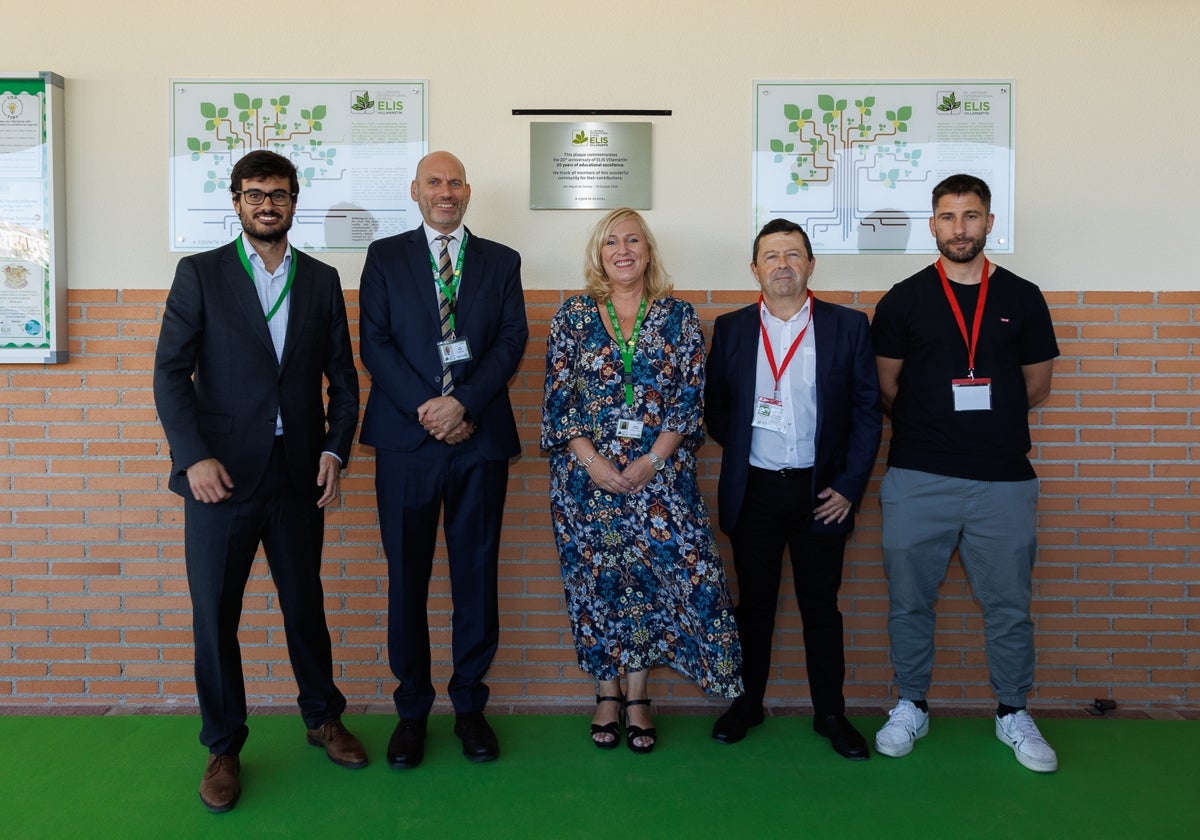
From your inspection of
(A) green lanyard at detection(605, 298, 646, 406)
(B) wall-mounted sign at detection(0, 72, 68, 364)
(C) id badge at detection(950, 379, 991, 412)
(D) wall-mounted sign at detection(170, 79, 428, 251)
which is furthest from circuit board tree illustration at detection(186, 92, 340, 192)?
(C) id badge at detection(950, 379, 991, 412)

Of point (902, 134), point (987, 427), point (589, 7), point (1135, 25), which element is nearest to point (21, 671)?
point (589, 7)

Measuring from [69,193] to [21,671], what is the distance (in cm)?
200

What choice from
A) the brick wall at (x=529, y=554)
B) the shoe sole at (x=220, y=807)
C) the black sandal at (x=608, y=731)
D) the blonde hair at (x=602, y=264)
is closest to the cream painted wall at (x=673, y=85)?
the brick wall at (x=529, y=554)

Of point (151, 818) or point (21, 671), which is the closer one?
point (151, 818)

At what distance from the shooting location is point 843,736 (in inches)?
125

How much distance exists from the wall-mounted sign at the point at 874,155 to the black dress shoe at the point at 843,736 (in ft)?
6.12

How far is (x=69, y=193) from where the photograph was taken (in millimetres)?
3611

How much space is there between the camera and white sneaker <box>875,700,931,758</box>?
316cm

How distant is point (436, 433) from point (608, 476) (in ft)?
2.00

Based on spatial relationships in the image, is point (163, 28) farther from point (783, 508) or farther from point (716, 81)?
point (783, 508)

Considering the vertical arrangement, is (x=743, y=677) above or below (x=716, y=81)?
below

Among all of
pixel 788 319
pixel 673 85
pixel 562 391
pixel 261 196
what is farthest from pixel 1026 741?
pixel 261 196

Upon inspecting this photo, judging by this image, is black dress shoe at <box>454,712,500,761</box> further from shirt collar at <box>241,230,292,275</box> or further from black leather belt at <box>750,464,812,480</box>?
shirt collar at <box>241,230,292,275</box>

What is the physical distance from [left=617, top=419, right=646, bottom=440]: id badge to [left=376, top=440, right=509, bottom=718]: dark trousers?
1.49 feet
